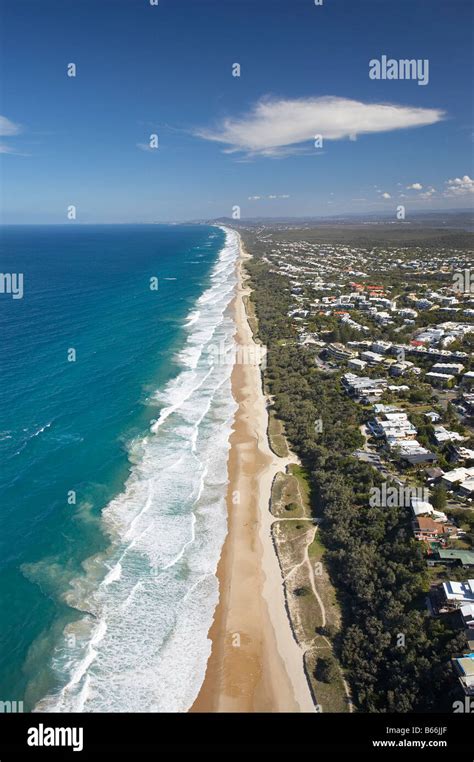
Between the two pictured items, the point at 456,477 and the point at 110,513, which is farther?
the point at 456,477

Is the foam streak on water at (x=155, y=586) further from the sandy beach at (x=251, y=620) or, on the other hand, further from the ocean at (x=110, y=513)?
the sandy beach at (x=251, y=620)

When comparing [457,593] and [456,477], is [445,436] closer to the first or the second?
[456,477]

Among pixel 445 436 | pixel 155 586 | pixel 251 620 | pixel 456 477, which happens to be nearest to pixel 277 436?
pixel 445 436

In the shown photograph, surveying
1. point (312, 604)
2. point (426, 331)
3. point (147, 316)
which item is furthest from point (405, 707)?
point (147, 316)

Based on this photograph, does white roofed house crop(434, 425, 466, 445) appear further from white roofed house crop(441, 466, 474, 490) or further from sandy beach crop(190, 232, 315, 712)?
sandy beach crop(190, 232, 315, 712)

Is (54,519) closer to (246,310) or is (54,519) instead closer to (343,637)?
(343,637)

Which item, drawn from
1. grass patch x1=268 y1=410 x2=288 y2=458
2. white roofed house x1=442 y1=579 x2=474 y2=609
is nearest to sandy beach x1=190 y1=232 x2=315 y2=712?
grass patch x1=268 y1=410 x2=288 y2=458
